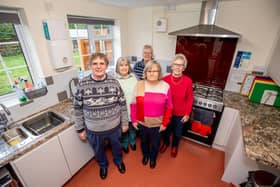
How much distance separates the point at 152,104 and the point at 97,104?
53 cm

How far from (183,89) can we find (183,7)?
4.55 feet

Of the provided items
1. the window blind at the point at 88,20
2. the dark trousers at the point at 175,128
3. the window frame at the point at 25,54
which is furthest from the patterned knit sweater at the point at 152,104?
the window blind at the point at 88,20

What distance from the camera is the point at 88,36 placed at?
2209mm

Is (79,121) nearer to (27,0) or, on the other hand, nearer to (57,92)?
(57,92)

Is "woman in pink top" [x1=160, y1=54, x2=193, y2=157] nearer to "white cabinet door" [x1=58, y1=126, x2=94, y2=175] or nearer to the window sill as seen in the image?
"white cabinet door" [x1=58, y1=126, x2=94, y2=175]

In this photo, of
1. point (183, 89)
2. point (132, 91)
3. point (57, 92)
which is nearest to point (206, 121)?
point (183, 89)

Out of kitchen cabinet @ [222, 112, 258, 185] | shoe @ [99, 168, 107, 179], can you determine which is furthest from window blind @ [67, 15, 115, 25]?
kitchen cabinet @ [222, 112, 258, 185]

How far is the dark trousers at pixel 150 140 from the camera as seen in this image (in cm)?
153

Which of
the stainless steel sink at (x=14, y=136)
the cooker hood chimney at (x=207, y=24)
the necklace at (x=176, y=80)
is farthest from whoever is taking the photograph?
the cooker hood chimney at (x=207, y=24)

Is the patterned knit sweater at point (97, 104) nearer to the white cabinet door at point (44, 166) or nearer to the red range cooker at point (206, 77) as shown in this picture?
the white cabinet door at point (44, 166)

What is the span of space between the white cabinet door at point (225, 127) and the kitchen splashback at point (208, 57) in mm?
537

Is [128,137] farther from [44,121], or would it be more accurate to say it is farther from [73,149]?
[44,121]

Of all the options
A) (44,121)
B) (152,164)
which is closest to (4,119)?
(44,121)

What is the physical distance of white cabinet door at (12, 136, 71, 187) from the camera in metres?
1.10
